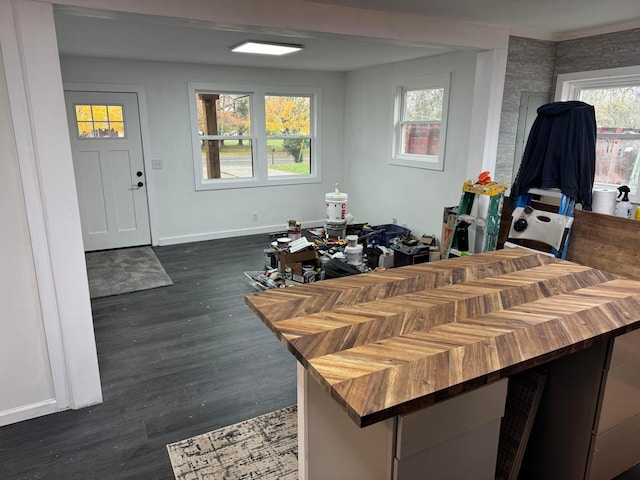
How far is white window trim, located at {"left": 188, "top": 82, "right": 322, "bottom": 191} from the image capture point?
19.2ft

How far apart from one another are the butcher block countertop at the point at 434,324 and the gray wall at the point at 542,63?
2.37 meters

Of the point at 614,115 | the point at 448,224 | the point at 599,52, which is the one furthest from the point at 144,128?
Answer: the point at 614,115

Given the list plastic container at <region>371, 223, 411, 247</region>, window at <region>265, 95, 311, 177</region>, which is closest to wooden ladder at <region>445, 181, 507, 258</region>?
plastic container at <region>371, 223, 411, 247</region>

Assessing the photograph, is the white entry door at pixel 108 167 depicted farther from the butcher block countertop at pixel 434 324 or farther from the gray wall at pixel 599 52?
the gray wall at pixel 599 52

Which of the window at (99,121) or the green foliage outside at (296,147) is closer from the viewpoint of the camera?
the window at (99,121)

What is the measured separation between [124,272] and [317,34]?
3364mm

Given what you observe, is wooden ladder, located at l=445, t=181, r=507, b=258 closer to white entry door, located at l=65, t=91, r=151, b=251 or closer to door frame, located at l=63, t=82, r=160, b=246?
door frame, located at l=63, t=82, r=160, b=246

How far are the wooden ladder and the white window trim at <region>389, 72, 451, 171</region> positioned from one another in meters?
1.26

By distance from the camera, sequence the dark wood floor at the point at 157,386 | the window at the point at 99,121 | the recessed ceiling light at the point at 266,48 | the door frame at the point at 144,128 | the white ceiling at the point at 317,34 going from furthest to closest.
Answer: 1. the window at the point at 99,121
2. the door frame at the point at 144,128
3. the recessed ceiling light at the point at 266,48
4. the white ceiling at the point at 317,34
5. the dark wood floor at the point at 157,386

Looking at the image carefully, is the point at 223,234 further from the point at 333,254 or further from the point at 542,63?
the point at 542,63

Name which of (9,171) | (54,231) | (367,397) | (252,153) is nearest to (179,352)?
(54,231)

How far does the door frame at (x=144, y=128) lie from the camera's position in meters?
5.19

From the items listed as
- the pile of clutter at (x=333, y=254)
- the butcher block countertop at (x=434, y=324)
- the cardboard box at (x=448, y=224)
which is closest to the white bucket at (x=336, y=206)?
the pile of clutter at (x=333, y=254)

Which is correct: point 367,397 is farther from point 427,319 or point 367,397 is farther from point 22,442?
point 22,442
